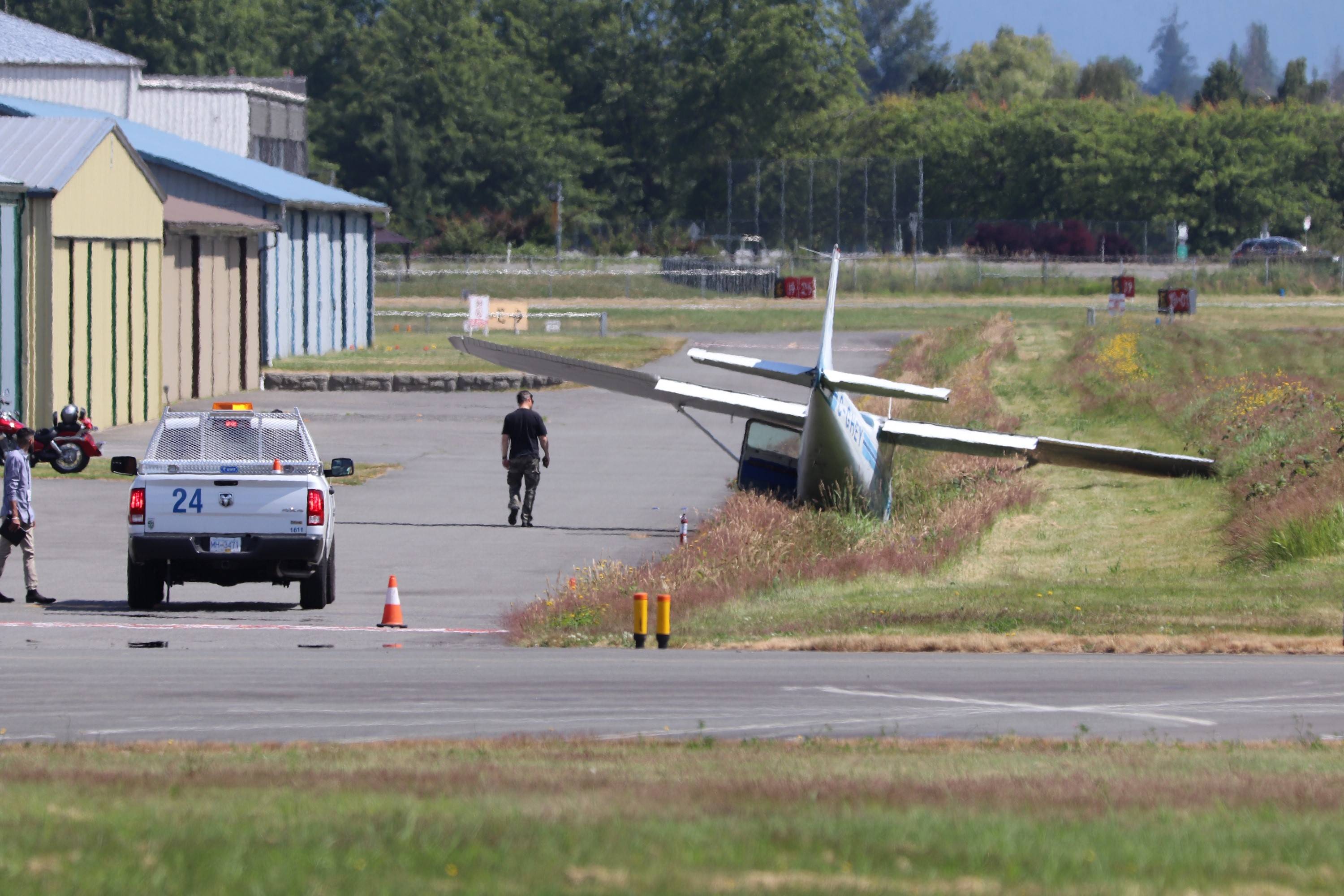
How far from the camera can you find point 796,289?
85.4m

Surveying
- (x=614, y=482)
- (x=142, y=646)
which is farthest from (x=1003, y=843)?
(x=614, y=482)

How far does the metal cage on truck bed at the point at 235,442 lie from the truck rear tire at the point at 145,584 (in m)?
0.93

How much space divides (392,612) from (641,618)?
2464mm

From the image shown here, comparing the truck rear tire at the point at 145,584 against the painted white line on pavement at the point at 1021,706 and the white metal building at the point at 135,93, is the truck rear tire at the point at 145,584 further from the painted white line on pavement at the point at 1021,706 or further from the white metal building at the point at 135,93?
the white metal building at the point at 135,93

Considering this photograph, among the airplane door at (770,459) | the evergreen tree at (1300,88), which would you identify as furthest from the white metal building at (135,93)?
the evergreen tree at (1300,88)

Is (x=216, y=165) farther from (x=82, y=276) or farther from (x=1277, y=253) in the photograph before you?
(x=1277, y=253)

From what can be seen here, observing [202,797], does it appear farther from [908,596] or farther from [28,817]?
[908,596]

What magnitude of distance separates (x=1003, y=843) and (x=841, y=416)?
16.9 metres

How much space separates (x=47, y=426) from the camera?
30891 millimetres

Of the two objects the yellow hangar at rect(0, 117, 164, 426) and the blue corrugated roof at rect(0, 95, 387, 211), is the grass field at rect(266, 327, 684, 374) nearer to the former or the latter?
the blue corrugated roof at rect(0, 95, 387, 211)

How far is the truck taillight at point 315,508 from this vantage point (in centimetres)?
1666

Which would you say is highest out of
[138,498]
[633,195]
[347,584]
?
[633,195]

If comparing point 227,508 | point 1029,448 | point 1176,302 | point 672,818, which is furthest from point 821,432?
point 1176,302

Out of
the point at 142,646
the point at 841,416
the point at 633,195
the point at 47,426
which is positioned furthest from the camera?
the point at 633,195
